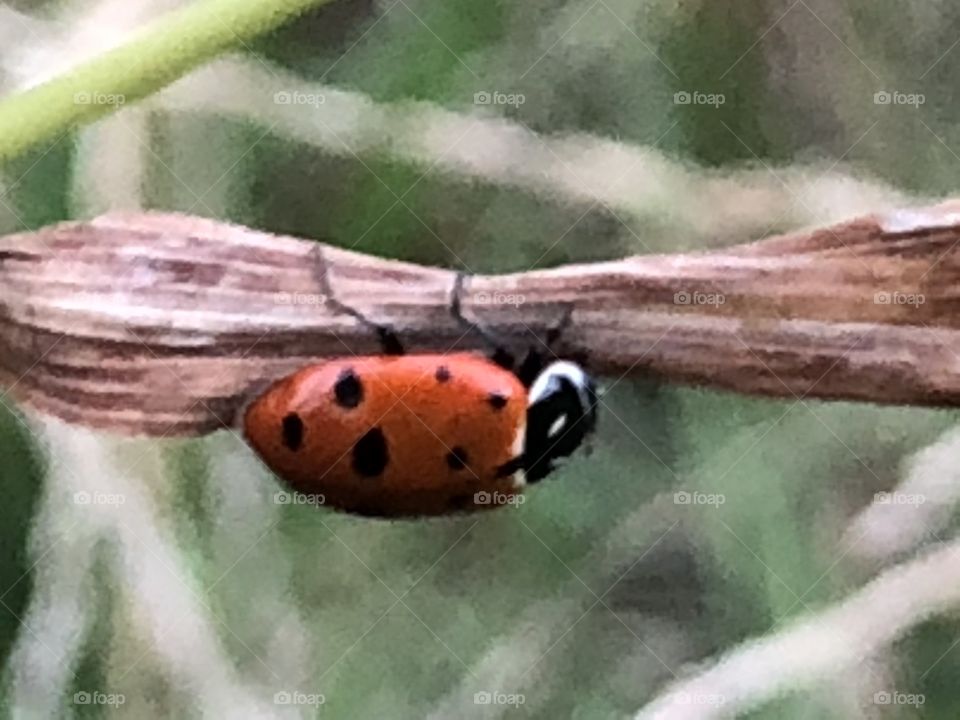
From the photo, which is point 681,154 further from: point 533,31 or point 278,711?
point 278,711

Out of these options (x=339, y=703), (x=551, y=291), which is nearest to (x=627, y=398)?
(x=551, y=291)
